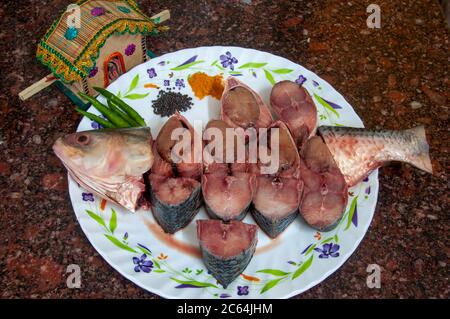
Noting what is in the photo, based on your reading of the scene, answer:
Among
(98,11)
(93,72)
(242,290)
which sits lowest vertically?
(242,290)

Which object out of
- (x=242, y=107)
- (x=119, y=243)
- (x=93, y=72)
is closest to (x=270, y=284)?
(x=119, y=243)

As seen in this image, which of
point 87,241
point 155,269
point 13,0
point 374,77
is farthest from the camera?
point 13,0

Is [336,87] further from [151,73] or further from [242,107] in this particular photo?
[151,73]

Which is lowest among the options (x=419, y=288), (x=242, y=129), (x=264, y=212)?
(x=419, y=288)

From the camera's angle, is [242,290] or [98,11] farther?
[98,11]

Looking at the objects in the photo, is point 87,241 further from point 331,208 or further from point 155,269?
point 331,208

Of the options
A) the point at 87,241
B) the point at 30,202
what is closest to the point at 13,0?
the point at 30,202

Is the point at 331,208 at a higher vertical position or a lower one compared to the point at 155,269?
higher
